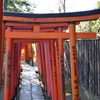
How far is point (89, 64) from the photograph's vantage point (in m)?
5.96

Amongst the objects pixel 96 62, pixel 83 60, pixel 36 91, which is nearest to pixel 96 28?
pixel 83 60

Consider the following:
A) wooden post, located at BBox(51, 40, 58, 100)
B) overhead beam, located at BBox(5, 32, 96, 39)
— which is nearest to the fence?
wooden post, located at BBox(51, 40, 58, 100)

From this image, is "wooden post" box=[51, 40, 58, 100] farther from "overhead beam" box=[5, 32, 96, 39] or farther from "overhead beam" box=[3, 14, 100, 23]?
"overhead beam" box=[3, 14, 100, 23]

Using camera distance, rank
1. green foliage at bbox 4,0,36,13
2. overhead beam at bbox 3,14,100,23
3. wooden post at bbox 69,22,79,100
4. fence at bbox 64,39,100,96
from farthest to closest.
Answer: green foliage at bbox 4,0,36,13 → fence at bbox 64,39,100,96 → wooden post at bbox 69,22,79,100 → overhead beam at bbox 3,14,100,23

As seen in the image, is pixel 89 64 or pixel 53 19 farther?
pixel 89 64

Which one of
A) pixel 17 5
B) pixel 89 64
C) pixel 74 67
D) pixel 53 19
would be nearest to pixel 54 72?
pixel 89 64

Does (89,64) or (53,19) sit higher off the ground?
(53,19)

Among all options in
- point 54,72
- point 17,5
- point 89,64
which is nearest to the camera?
point 54,72

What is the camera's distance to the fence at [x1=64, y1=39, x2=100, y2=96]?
209 inches

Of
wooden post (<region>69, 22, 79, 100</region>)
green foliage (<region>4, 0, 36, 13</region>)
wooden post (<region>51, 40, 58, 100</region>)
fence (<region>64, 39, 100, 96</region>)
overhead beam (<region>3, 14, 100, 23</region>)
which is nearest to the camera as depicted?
overhead beam (<region>3, 14, 100, 23</region>)

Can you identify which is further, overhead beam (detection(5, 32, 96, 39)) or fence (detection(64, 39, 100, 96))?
fence (detection(64, 39, 100, 96))

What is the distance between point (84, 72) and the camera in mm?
6617

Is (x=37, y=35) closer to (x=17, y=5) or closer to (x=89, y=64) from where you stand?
(x=89, y=64)

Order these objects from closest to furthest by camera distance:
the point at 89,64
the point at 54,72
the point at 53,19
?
the point at 53,19 < the point at 54,72 < the point at 89,64
